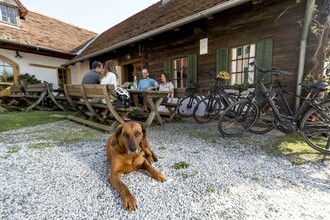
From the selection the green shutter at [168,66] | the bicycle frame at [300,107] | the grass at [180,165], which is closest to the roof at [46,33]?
the green shutter at [168,66]

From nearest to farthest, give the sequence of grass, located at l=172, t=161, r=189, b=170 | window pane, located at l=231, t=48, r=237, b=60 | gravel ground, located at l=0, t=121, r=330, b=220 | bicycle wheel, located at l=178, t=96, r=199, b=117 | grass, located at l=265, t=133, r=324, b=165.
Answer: gravel ground, located at l=0, t=121, r=330, b=220 < grass, located at l=172, t=161, r=189, b=170 < grass, located at l=265, t=133, r=324, b=165 < window pane, located at l=231, t=48, r=237, b=60 < bicycle wheel, located at l=178, t=96, r=199, b=117

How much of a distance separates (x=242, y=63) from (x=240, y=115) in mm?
2318

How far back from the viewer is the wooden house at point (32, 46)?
9257 mm

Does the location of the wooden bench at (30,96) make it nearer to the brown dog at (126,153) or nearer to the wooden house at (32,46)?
the wooden house at (32,46)

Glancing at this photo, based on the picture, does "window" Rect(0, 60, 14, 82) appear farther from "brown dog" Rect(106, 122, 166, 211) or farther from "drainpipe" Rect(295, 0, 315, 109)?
"drainpipe" Rect(295, 0, 315, 109)

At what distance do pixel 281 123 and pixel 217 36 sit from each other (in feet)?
11.1

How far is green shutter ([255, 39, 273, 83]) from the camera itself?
416 centimetres

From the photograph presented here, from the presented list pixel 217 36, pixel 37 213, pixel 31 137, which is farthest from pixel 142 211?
pixel 217 36

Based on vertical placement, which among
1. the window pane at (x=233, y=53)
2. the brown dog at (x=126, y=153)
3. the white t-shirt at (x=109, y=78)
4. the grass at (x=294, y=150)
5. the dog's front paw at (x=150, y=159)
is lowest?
the grass at (x=294, y=150)

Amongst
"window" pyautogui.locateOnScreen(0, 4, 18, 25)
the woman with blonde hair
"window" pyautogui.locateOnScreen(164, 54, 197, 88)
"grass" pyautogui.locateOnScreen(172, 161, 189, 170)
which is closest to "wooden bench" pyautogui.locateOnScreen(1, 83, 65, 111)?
the woman with blonde hair

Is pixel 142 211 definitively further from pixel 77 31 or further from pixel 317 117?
pixel 77 31

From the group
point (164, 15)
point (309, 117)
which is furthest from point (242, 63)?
point (164, 15)

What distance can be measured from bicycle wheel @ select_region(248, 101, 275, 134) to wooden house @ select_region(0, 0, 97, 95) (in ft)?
36.0

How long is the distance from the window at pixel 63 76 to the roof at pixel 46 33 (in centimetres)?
154
